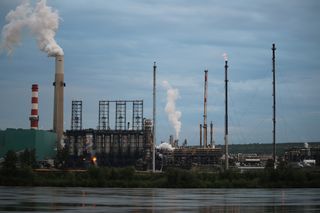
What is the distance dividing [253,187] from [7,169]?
81.2ft

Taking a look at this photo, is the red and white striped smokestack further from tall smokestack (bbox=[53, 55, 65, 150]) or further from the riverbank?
the riverbank

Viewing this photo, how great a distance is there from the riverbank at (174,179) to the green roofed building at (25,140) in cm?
4733

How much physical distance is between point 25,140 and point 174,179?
59.3 metres

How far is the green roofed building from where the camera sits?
11006cm

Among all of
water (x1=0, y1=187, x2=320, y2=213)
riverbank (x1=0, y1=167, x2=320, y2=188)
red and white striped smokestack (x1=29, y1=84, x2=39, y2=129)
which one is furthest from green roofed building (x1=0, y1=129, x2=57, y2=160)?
water (x1=0, y1=187, x2=320, y2=213)

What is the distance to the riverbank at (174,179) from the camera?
188 ft

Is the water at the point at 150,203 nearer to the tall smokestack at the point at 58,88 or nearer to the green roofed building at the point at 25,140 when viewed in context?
the green roofed building at the point at 25,140

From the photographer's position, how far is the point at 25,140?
110 metres

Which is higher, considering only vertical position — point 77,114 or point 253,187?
point 77,114

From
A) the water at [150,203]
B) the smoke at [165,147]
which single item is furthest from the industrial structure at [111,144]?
the water at [150,203]

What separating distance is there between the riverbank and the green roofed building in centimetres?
4733

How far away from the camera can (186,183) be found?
188 ft

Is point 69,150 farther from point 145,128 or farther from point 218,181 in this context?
point 218,181

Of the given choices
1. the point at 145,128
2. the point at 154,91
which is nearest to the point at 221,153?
the point at 145,128
